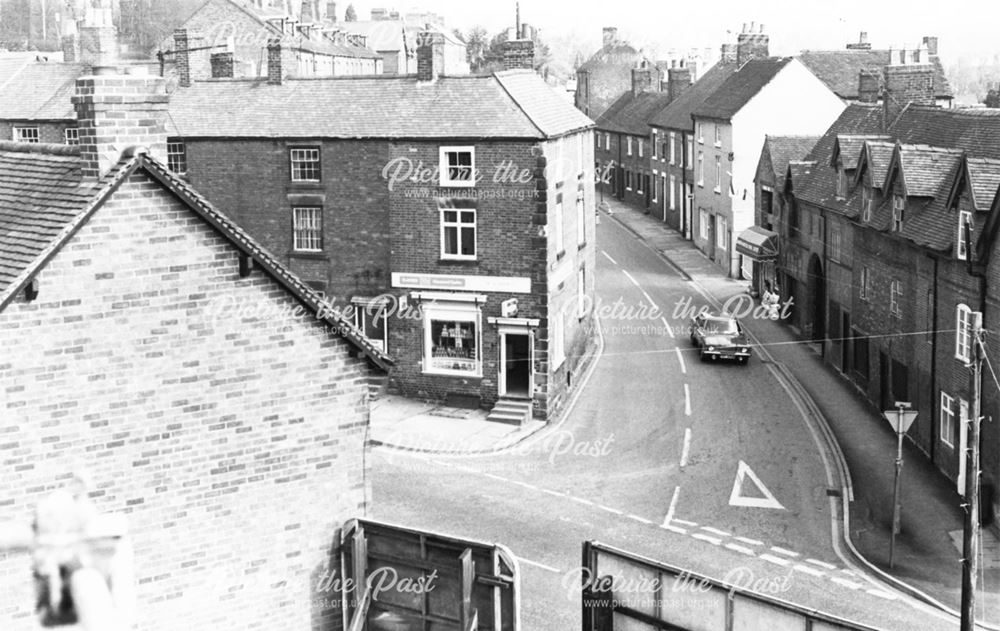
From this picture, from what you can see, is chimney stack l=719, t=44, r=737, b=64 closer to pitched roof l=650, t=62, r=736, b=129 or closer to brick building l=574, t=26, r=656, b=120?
pitched roof l=650, t=62, r=736, b=129

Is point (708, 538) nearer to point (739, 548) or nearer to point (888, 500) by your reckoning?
point (739, 548)

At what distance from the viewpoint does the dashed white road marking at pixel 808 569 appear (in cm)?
2525

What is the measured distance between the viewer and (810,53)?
68.2m

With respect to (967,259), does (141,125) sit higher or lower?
higher

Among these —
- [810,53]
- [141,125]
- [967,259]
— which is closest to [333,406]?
[141,125]

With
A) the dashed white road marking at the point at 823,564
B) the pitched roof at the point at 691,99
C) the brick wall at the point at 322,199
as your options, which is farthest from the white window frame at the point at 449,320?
the pitched roof at the point at 691,99

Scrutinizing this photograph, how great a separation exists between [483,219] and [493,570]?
2122 cm

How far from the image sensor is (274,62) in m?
39.2

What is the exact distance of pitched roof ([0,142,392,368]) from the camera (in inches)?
590

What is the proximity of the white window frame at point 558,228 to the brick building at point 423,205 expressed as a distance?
14 centimetres

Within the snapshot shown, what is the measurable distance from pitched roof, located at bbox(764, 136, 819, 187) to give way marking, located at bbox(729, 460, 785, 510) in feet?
71.1

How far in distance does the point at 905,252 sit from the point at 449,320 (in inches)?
529

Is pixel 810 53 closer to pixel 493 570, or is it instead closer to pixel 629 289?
pixel 629 289

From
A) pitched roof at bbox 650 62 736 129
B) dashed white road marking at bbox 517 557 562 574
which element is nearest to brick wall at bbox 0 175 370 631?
dashed white road marking at bbox 517 557 562 574
